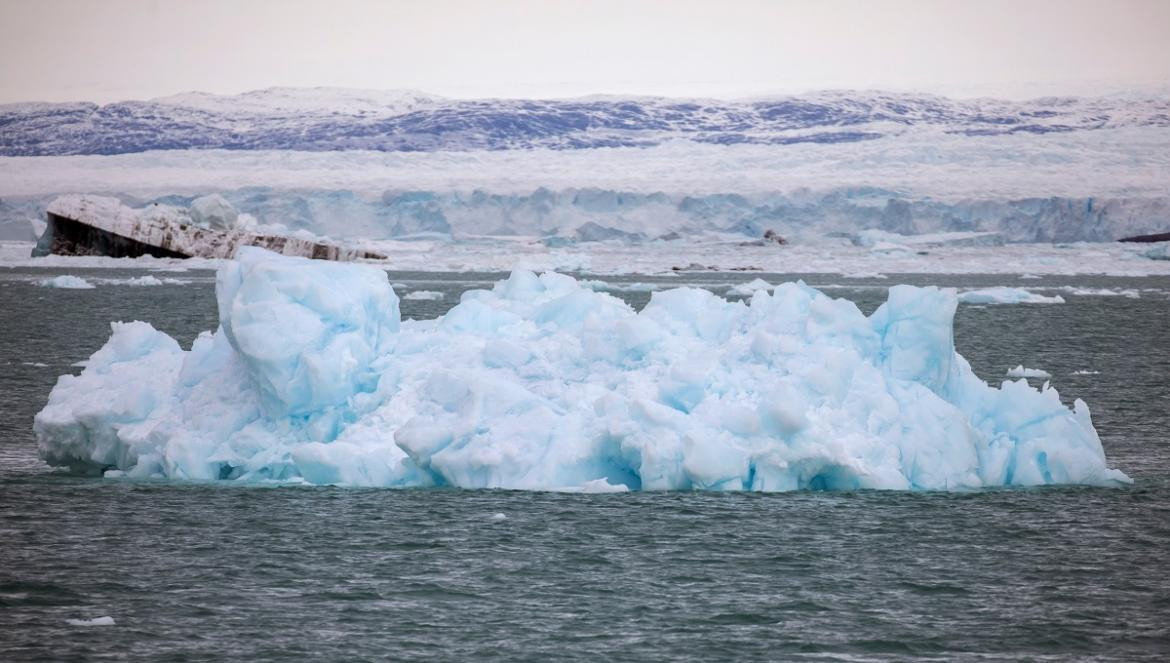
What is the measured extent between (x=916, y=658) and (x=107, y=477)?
26.8ft

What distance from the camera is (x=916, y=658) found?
859 cm

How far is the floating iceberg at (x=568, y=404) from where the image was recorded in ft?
42.2

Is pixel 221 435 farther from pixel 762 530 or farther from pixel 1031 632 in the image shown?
pixel 1031 632

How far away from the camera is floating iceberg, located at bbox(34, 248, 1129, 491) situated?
42.2 feet

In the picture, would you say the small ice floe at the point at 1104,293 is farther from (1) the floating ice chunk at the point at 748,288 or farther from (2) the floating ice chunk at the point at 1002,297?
(1) the floating ice chunk at the point at 748,288

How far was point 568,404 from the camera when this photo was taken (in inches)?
527

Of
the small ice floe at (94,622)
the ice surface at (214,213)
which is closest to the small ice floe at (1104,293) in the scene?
the ice surface at (214,213)

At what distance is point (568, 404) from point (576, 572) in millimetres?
3170

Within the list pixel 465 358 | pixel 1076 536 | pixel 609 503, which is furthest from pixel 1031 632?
pixel 465 358

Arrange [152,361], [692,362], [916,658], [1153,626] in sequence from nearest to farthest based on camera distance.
A: [916,658] < [1153,626] < [692,362] < [152,361]

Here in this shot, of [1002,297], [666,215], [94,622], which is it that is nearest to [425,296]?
[1002,297]

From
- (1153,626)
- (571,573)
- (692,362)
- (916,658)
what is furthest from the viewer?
(692,362)

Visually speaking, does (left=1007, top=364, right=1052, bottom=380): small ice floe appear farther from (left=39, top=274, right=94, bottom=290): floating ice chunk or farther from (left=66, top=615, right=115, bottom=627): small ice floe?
(left=39, top=274, right=94, bottom=290): floating ice chunk

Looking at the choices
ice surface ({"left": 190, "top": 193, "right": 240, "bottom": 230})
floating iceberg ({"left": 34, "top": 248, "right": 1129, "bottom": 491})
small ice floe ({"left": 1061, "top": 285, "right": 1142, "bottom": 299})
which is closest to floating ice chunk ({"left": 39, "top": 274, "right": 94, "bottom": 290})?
ice surface ({"left": 190, "top": 193, "right": 240, "bottom": 230})
